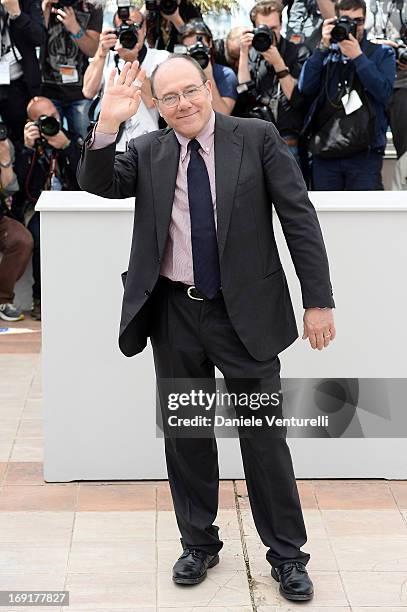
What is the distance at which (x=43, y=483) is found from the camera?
4930 mm

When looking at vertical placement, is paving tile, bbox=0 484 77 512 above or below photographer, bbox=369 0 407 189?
below

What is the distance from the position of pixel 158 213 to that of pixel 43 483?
5.54 feet

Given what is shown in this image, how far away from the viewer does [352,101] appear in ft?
22.5

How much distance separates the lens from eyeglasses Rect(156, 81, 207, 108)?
3621 mm

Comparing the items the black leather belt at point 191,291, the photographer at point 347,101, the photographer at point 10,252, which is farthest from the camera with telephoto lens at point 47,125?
the black leather belt at point 191,291

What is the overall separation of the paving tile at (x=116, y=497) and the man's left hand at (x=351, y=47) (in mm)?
3055

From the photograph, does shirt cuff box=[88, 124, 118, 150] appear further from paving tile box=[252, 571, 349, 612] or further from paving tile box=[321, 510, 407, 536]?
paving tile box=[321, 510, 407, 536]

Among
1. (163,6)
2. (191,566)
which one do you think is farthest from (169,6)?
(191,566)

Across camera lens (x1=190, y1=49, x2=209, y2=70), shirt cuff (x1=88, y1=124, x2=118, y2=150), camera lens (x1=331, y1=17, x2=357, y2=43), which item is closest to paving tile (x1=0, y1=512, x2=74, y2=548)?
shirt cuff (x1=88, y1=124, x2=118, y2=150)

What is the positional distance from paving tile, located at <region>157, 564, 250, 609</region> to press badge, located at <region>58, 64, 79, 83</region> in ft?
14.5

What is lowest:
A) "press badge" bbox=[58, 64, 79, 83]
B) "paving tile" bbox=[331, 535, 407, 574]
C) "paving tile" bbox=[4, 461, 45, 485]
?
"paving tile" bbox=[4, 461, 45, 485]

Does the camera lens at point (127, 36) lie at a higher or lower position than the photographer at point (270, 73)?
higher

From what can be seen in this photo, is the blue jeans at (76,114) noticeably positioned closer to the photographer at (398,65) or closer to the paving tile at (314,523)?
the photographer at (398,65)

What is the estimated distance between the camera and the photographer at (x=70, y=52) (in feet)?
24.7
